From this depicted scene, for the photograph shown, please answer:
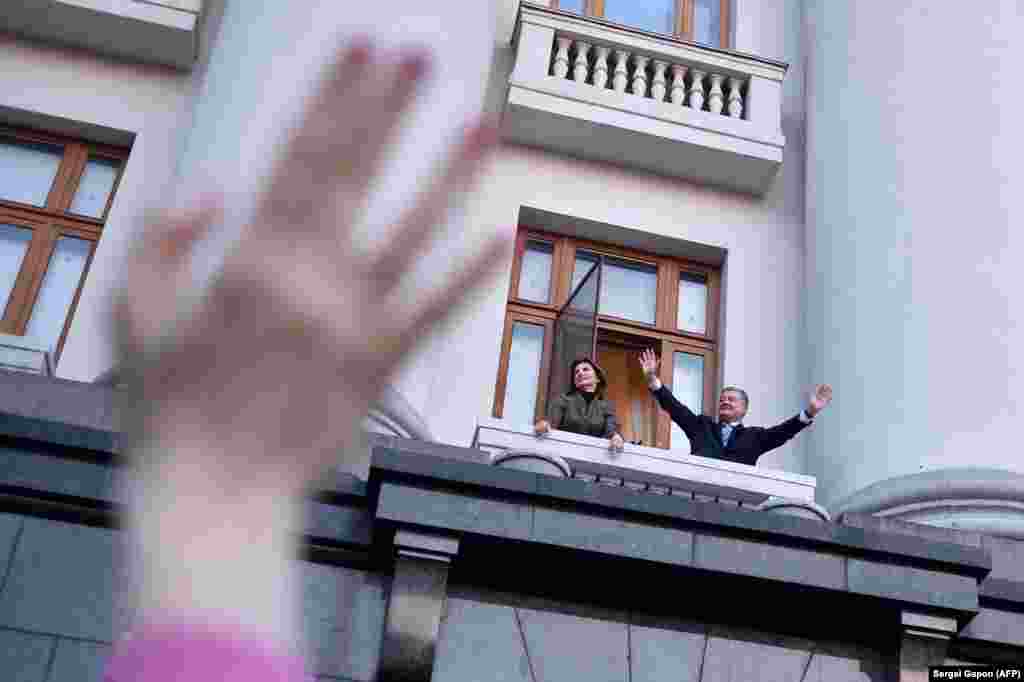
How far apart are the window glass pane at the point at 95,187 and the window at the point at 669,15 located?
4.76m

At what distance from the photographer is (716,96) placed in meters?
12.6

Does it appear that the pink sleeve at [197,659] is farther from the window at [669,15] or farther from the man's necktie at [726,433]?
the window at [669,15]

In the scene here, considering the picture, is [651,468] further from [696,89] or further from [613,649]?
[696,89]

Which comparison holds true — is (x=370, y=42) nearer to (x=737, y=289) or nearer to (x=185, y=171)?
(x=185, y=171)

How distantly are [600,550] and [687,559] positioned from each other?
0.52 m

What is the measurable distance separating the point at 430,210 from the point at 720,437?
8645mm

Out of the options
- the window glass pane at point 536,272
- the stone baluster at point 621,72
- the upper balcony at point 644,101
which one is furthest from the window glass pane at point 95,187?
the stone baluster at point 621,72

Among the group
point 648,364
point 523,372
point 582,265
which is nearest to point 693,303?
point 582,265

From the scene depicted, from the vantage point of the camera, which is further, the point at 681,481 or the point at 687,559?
the point at 681,481

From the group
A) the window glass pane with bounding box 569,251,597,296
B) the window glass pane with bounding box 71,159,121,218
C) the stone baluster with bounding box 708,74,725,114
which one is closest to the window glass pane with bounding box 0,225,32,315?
the window glass pane with bounding box 71,159,121,218

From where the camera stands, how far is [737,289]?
11.9 metres

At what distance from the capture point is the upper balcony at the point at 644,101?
40.0 ft

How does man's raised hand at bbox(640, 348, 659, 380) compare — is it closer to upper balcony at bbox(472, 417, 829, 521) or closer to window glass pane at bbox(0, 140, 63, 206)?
upper balcony at bbox(472, 417, 829, 521)

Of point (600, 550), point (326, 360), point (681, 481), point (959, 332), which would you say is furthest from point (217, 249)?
point (959, 332)
